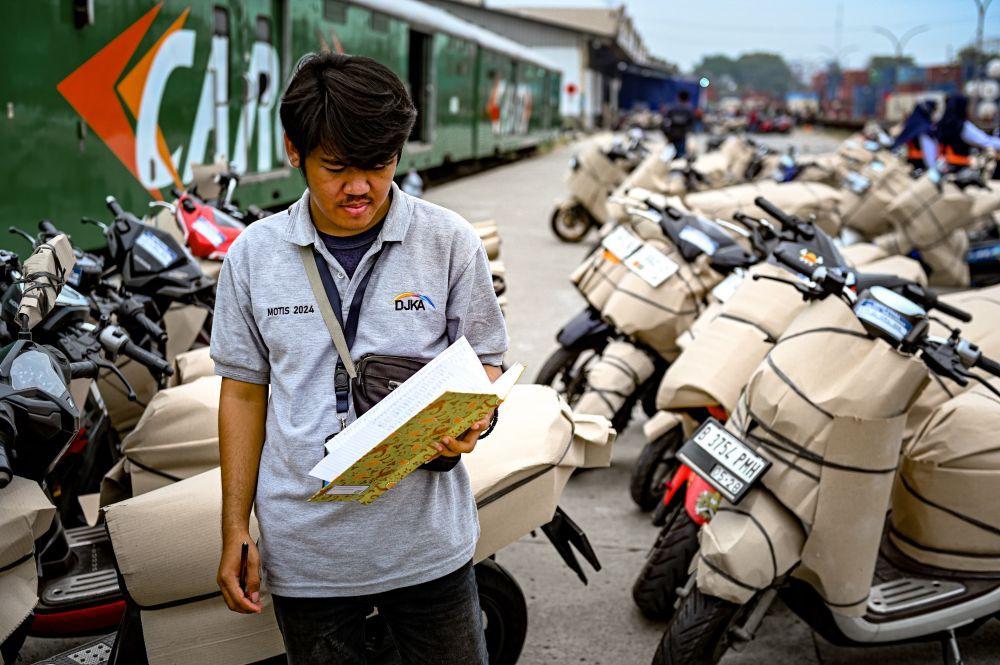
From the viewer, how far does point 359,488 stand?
170 cm

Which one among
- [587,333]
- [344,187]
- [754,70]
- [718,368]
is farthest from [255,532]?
[754,70]

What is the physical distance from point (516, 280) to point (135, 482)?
24.2 ft

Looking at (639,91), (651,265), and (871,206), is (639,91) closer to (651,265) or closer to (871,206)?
(871,206)

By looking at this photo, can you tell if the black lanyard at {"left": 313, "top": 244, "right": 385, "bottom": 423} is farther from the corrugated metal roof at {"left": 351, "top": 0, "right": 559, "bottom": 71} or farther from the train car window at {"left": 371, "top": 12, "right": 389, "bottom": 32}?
the train car window at {"left": 371, "top": 12, "right": 389, "bottom": 32}

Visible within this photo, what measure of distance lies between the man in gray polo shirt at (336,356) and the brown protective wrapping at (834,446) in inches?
45.3

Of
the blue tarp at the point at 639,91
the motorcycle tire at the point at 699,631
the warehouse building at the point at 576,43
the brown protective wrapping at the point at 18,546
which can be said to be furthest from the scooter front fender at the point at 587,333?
the blue tarp at the point at 639,91

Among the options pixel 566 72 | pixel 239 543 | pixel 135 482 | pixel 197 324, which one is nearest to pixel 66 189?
pixel 197 324

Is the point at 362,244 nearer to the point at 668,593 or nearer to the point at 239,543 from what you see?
the point at 239,543

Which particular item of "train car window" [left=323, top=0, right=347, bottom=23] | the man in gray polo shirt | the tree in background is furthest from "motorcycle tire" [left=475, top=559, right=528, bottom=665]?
the tree in background

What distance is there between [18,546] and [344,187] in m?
0.93

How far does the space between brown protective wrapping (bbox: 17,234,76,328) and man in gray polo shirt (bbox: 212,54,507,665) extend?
0.65 m

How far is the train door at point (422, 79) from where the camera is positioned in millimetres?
16828

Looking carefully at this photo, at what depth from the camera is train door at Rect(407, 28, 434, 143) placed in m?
16.8

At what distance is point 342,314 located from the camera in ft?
5.65
